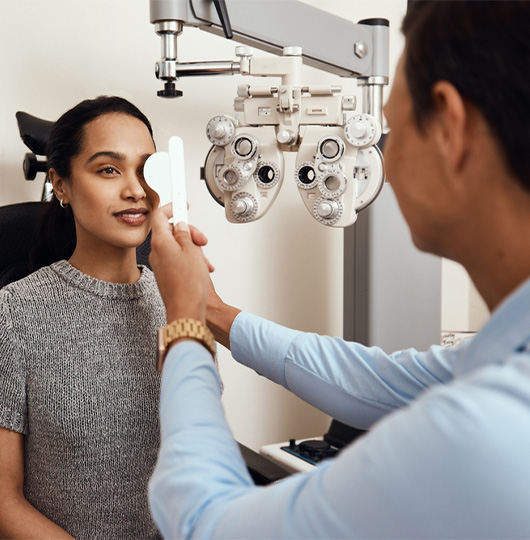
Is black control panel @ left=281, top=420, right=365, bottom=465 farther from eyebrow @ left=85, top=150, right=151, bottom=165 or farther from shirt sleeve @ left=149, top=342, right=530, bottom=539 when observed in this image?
shirt sleeve @ left=149, top=342, right=530, bottom=539

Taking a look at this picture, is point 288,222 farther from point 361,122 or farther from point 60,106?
point 361,122

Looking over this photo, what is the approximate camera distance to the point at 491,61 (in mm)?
562

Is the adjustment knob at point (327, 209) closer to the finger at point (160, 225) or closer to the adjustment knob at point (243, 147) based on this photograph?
the adjustment knob at point (243, 147)

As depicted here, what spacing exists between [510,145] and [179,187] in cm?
56

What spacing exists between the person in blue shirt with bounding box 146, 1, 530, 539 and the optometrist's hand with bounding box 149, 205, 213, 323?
0.08 metres

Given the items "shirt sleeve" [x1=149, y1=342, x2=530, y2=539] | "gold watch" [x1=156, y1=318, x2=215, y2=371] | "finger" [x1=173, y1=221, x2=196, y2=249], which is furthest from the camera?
"finger" [x1=173, y1=221, x2=196, y2=249]

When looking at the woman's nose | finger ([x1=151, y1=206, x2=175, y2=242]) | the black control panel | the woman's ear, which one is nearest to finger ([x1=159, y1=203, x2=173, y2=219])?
finger ([x1=151, y1=206, x2=175, y2=242])

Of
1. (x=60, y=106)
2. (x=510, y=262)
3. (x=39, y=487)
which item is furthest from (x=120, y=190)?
(x=510, y=262)

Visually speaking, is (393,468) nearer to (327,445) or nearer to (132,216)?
(132,216)

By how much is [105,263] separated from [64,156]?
0.20m

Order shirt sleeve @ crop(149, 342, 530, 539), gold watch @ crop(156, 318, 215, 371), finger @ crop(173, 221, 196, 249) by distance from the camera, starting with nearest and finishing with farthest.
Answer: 1. shirt sleeve @ crop(149, 342, 530, 539)
2. gold watch @ crop(156, 318, 215, 371)
3. finger @ crop(173, 221, 196, 249)

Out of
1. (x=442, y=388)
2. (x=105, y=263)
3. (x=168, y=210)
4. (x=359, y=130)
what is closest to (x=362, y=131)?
(x=359, y=130)

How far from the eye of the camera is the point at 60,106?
173cm

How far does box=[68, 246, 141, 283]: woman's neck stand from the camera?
1.25 m
